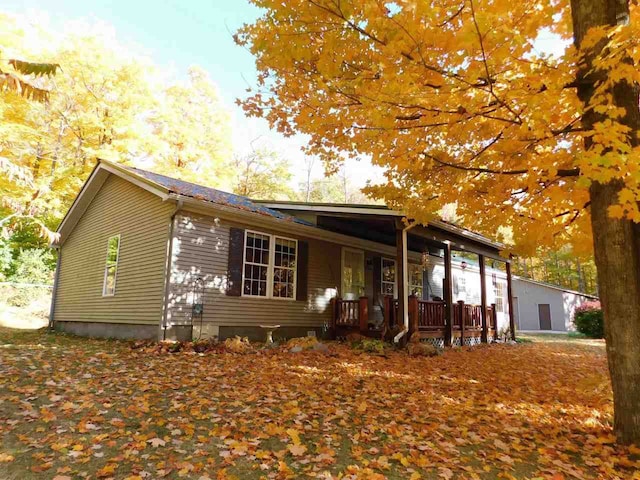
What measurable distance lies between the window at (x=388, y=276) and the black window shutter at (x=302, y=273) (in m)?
3.85

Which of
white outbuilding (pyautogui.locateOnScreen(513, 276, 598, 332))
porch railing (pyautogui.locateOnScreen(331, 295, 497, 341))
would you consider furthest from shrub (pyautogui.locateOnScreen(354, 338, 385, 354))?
white outbuilding (pyautogui.locateOnScreen(513, 276, 598, 332))

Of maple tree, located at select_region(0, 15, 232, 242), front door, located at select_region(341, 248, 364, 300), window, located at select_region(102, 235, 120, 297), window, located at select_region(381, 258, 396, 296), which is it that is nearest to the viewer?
window, located at select_region(102, 235, 120, 297)

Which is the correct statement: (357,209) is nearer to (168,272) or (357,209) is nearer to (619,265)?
(168,272)

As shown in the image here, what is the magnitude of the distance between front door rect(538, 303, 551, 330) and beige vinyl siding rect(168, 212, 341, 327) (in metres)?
22.2

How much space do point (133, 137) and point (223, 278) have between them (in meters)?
13.1

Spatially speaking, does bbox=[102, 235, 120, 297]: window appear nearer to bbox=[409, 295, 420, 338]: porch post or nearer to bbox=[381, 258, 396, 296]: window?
bbox=[409, 295, 420, 338]: porch post

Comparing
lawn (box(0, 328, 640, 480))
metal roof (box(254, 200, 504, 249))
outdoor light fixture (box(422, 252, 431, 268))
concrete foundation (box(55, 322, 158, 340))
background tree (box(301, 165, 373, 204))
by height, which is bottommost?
lawn (box(0, 328, 640, 480))

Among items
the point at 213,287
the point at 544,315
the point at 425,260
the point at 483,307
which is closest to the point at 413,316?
the point at 483,307

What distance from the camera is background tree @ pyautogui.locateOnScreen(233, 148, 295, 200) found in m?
27.7

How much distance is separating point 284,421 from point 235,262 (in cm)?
583

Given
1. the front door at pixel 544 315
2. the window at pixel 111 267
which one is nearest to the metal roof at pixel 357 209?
the window at pixel 111 267

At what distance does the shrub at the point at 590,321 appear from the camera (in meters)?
20.1

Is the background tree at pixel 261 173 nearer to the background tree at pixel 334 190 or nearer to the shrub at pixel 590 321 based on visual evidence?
the background tree at pixel 334 190

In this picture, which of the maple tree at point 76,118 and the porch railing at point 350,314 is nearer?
the porch railing at point 350,314
